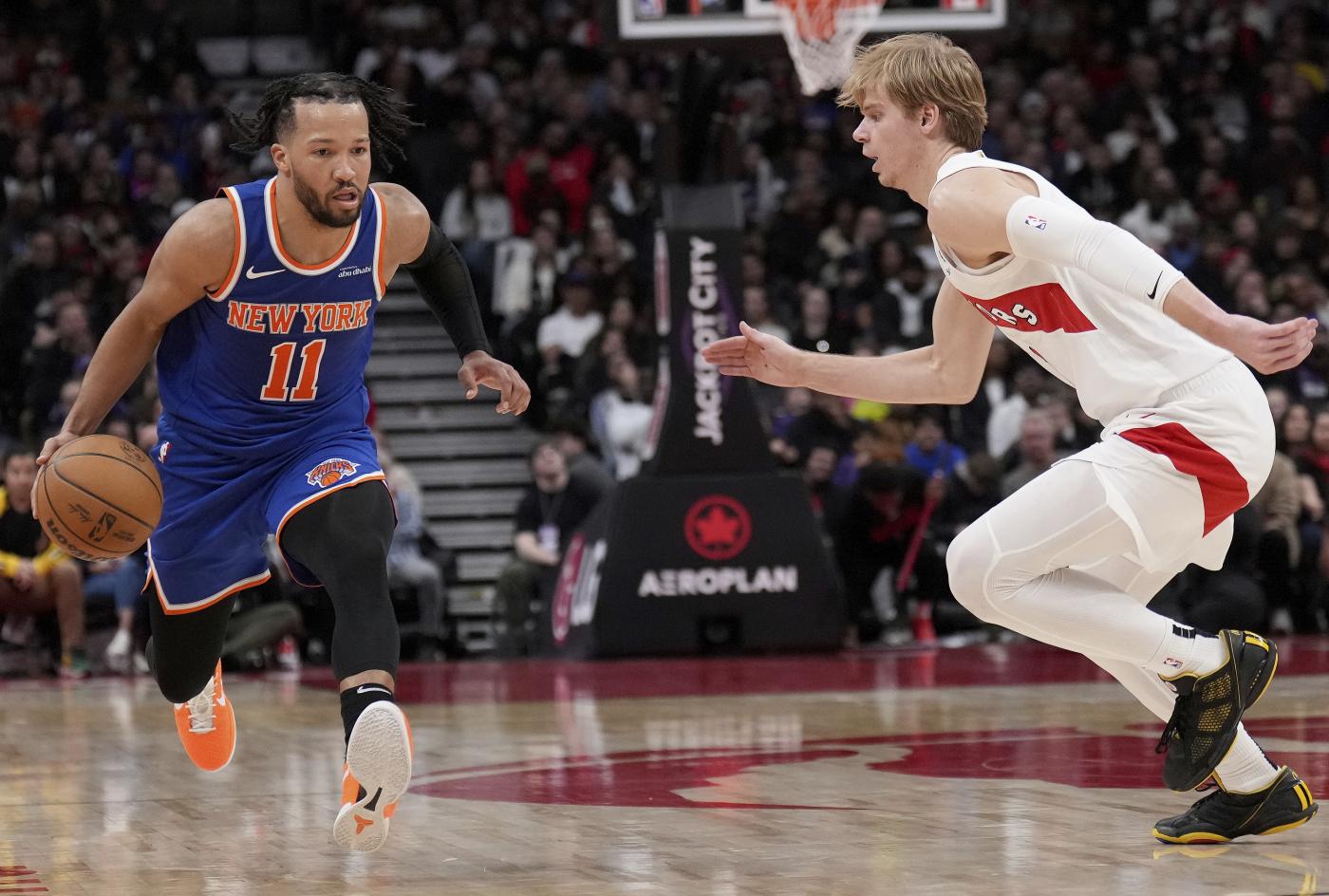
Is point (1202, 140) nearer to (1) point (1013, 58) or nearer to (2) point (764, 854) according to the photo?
(1) point (1013, 58)

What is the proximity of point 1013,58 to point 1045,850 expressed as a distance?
48.5 feet

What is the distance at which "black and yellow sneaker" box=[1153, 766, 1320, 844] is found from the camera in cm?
459

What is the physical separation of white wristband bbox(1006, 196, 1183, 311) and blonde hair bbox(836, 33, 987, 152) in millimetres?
421

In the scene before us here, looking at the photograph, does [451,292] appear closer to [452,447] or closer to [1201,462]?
[1201,462]

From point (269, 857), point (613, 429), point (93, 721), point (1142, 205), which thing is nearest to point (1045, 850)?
point (269, 857)

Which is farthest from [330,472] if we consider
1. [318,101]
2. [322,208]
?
[318,101]

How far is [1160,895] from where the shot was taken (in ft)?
12.9

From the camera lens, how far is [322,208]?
497 centimetres

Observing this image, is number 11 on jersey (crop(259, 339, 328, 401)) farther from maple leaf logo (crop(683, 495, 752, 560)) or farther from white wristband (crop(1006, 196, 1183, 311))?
maple leaf logo (crop(683, 495, 752, 560))

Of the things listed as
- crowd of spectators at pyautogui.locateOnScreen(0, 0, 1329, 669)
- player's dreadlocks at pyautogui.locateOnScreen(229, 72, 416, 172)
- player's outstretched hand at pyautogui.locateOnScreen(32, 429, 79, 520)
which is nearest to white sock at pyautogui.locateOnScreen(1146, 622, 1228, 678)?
player's dreadlocks at pyautogui.locateOnScreen(229, 72, 416, 172)

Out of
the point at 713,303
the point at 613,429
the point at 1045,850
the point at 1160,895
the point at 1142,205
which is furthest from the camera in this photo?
the point at 1142,205

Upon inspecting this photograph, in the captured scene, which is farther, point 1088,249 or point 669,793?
point 669,793

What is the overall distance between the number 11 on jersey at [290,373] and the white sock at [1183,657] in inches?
→ 91.1

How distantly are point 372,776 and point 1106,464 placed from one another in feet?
6.14
